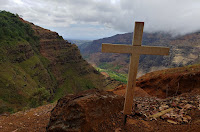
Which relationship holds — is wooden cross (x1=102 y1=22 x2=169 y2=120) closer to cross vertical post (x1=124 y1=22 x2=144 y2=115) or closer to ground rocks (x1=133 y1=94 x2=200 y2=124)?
cross vertical post (x1=124 y1=22 x2=144 y2=115)

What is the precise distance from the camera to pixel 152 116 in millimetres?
5191

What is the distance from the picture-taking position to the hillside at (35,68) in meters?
24.5

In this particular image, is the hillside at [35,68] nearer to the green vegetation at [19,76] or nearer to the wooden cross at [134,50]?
the green vegetation at [19,76]

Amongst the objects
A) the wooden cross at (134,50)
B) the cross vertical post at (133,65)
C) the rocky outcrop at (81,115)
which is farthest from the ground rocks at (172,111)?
the rocky outcrop at (81,115)

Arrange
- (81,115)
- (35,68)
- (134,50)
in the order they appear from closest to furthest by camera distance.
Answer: (81,115) → (134,50) → (35,68)

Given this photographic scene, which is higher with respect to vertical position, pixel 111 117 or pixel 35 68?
pixel 111 117

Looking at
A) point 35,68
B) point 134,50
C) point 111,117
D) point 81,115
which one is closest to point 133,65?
point 134,50

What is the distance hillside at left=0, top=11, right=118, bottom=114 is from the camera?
2448cm

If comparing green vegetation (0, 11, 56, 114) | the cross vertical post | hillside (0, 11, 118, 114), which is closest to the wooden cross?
the cross vertical post

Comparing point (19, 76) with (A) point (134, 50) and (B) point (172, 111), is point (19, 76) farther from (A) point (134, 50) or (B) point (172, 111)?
(B) point (172, 111)

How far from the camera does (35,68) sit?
40.3 m

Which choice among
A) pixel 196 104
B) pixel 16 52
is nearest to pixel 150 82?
pixel 196 104

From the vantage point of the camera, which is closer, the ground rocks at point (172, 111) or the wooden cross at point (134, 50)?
the wooden cross at point (134, 50)

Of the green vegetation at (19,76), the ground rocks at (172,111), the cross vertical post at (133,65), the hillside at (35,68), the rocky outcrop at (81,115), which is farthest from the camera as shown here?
the hillside at (35,68)
